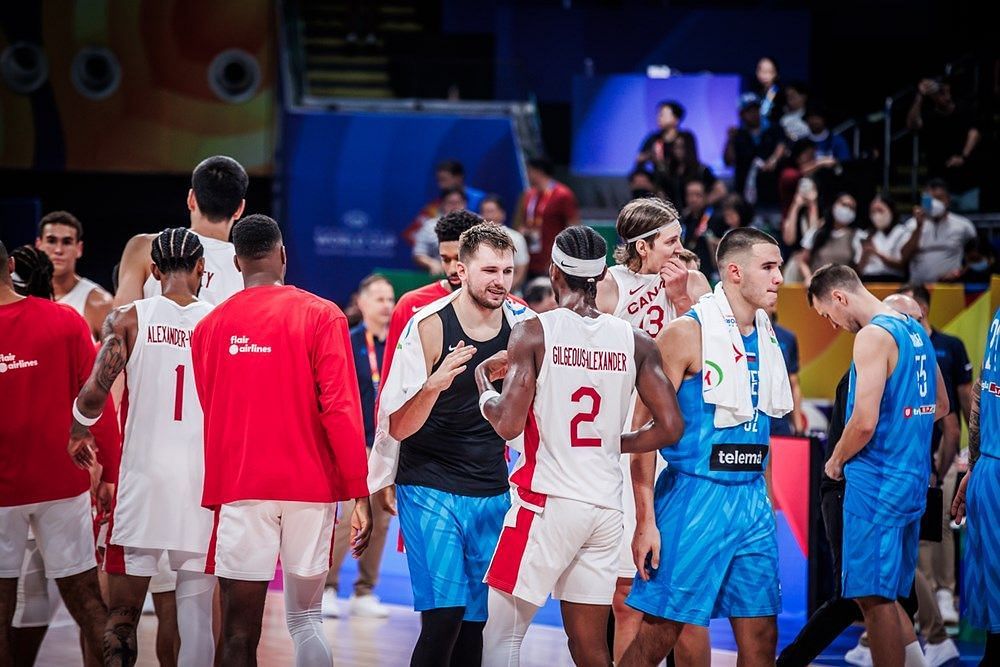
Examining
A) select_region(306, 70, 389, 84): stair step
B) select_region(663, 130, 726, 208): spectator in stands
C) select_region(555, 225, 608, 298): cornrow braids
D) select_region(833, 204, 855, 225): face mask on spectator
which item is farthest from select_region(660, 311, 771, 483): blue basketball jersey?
select_region(306, 70, 389, 84): stair step

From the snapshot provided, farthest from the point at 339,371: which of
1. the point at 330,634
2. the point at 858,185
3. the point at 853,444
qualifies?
the point at 858,185

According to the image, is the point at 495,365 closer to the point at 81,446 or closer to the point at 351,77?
the point at 81,446

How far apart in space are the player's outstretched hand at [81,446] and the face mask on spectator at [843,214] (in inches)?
318

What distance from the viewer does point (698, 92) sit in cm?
1694

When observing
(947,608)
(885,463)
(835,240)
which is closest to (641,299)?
(885,463)

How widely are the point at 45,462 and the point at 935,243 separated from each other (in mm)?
8750

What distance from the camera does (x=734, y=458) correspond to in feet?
16.1

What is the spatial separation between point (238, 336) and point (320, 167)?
443 inches

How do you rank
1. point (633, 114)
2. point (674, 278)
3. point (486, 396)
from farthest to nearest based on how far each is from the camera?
point (633, 114) < point (674, 278) < point (486, 396)

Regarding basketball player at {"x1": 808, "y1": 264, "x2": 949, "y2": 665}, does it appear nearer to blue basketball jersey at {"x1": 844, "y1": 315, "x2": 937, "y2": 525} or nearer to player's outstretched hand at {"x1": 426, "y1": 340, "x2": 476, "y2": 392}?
blue basketball jersey at {"x1": 844, "y1": 315, "x2": 937, "y2": 525}

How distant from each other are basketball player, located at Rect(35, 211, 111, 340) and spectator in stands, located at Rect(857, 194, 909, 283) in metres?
6.83

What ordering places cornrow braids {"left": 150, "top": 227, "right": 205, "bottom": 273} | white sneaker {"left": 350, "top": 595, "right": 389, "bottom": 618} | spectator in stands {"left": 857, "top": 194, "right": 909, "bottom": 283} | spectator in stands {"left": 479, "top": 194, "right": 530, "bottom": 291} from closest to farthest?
cornrow braids {"left": 150, "top": 227, "right": 205, "bottom": 273} < white sneaker {"left": 350, "top": 595, "right": 389, "bottom": 618} < spectator in stands {"left": 857, "top": 194, "right": 909, "bottom": 283} < spectator in stands {"left": 479, "top": 194, "right": 530, "bottom": 291}

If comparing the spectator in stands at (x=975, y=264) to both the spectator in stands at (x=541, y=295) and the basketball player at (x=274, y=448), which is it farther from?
the basketball player at (x=274, y=448)

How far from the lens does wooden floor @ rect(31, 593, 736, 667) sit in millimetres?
6855
